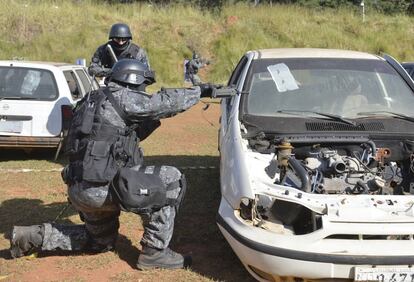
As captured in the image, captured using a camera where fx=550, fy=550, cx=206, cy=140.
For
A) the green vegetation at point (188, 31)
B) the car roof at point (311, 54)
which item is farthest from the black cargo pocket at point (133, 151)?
the green vegetation at point (188, 31)

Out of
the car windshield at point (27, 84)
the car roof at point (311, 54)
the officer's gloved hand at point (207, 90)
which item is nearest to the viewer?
the officer's gloved hand at point (207, 90)

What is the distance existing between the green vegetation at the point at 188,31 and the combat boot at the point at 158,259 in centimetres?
1866

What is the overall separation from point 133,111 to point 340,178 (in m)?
1.52

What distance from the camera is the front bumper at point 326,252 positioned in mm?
3109

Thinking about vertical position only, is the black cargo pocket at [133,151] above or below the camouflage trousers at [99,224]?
above

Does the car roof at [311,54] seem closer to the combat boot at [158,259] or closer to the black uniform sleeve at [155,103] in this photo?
the black uniform sleeve at [155,103]

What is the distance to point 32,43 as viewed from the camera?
23469 mm

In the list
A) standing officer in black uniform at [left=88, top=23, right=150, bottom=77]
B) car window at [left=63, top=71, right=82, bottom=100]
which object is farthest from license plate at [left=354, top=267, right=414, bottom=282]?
car window at [left=63, top=71, right=82, bottom=100]

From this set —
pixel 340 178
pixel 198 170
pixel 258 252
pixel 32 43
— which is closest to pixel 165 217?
pixel 258 252

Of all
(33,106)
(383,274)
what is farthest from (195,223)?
(33,106)

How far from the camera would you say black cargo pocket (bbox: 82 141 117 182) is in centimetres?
381

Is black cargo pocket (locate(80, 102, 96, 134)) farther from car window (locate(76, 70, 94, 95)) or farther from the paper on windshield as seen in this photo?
car window (locate(76, 70, 94, 95))

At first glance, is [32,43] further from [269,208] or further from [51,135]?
[269,208]

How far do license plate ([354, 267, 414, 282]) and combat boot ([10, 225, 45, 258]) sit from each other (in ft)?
7.91
